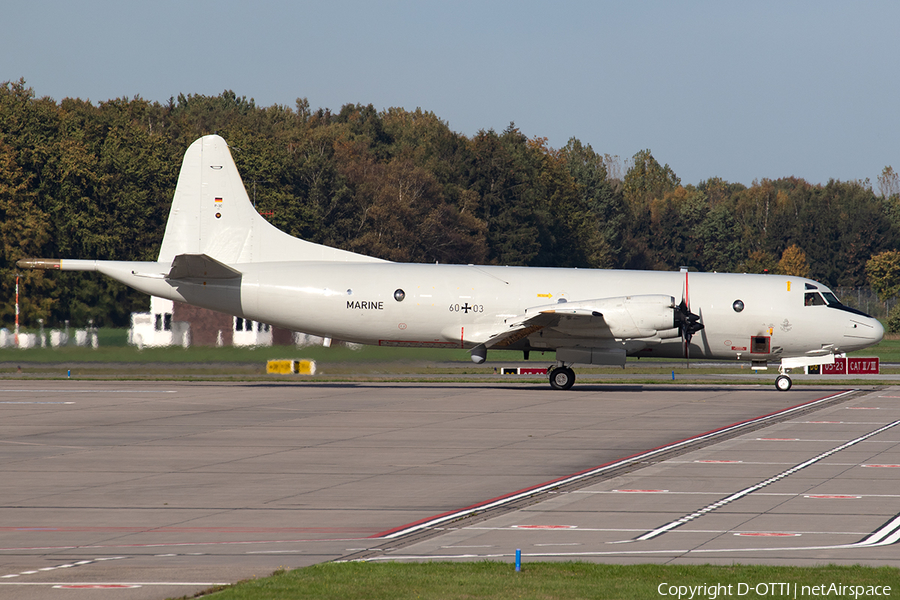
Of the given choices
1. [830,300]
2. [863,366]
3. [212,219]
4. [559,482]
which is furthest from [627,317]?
[559,482]

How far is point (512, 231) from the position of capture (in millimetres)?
103250

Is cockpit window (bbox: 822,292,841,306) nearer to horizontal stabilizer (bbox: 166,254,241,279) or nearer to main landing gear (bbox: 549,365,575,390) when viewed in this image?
main landing gear (bbox: 549,365,575,390)

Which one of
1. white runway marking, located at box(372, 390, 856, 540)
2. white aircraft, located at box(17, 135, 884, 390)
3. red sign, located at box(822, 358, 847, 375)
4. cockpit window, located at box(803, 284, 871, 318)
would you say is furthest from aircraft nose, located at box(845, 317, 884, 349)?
white runway marking, located at box(372, 390, 856, 540)

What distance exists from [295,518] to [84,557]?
10.2ft

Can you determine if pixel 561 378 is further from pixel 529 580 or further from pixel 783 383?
pixel 529 580

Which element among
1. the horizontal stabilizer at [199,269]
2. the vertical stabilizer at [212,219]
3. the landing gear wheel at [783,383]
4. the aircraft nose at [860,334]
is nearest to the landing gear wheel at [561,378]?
the landing gear wheel at [783,383]

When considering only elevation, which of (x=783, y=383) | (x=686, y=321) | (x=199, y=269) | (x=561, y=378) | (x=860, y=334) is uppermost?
(x=199, y=269)

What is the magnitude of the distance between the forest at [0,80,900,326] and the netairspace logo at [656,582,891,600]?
39.7 m

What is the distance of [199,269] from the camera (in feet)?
110

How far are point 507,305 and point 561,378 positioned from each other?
334 centimetres

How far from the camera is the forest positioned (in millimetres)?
72875

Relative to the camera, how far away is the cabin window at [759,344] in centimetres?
3431

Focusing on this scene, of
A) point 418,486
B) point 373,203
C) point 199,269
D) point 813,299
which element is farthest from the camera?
point 373,203

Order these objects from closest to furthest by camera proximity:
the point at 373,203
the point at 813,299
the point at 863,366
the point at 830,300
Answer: the point at 813,299
the point at 830,300
the point at 863,366
the point at 373,203
